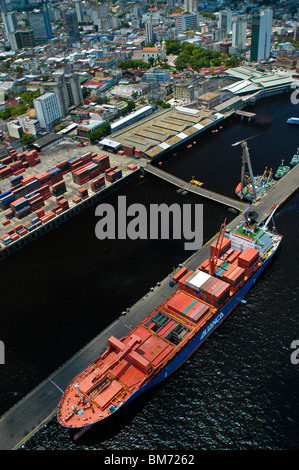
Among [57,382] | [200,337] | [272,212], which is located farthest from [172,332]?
[272,212]

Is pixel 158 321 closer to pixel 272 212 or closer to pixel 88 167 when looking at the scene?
pixel 272 212

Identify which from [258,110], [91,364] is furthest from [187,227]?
[258,110]

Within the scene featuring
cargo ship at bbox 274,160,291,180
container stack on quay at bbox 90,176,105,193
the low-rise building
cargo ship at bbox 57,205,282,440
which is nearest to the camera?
cargo ship at bbox 57,205,282,440

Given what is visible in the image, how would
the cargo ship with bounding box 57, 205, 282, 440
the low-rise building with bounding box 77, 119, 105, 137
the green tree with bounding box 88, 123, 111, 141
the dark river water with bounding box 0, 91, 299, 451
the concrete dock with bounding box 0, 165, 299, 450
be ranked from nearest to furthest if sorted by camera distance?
the concrete dock with bounding box 0, 165, 299, 450 < the dark river water with bounding box 0, 91, 299, 451 < the cargo ship with bounding box 57, 205, 282, 440 < the green tree with bounding box 88, 123, 111, 141 < the low-rise building with bounding box 77, 119, 105, 137

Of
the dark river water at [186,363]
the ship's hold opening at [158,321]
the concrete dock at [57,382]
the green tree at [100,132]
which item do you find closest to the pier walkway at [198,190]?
the dark river water at [186,363]

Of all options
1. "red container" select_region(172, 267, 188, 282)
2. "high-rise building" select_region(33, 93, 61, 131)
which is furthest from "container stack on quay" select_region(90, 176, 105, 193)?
"high-rise building" select_region(33, 93, 61, 131)

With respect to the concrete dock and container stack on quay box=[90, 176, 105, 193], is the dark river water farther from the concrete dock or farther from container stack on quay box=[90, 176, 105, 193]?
container stack on quay box=[90, 176, 105, 193]
